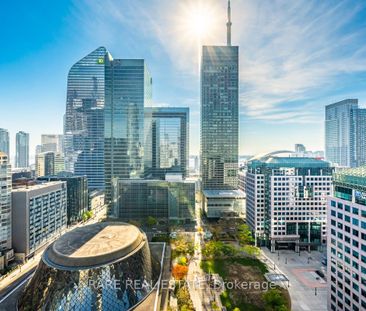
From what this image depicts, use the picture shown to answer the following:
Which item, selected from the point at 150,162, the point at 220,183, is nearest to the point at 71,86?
the point at 150,162

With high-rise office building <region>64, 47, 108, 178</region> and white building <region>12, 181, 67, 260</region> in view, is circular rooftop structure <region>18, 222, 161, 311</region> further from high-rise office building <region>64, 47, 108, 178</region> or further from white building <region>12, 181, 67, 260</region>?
high-rise office building <region>64, 47, 108, 178</region>

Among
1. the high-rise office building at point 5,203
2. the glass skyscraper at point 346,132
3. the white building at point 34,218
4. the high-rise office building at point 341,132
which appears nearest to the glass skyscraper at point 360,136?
the glass skyscraper at point 346,132

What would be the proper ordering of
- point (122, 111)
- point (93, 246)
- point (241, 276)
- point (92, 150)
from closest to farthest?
point (93, 246)
point (241, 276)
point (122, 111)
point (92, 150)

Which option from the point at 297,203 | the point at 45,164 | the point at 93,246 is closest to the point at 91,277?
the point at 93,246

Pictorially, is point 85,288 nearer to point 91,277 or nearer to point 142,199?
point 91,277

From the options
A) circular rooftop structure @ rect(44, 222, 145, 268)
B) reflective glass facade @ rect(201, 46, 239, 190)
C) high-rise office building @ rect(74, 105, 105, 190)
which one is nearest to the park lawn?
circular rooftop structure @ rect(44, 222, 145, 268)
